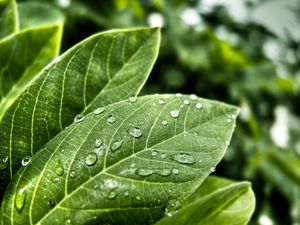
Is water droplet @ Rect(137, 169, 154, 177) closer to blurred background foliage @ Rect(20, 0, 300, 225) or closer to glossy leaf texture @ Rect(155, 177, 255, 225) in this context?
glossy leaf texture @ Rect(155, 177, 255, 225)

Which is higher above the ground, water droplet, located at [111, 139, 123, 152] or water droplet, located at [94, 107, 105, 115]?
water droplet, located at [94, 107, 105, 115]

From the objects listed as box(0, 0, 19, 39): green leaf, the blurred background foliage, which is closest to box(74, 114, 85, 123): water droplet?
box(0, 0, 19, 39): green leaf

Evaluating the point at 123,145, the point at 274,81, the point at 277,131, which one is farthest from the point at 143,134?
the point at 277,131

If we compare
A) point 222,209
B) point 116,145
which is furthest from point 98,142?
point 222,209

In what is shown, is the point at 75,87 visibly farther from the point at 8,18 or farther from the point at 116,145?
the point at 8,18

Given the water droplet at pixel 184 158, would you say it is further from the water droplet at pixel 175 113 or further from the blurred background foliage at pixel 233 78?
the blurred background foliage at pixel 233 78

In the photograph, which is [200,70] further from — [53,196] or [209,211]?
[53,196]

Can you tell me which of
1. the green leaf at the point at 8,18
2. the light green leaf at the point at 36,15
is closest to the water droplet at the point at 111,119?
the green leaf at the point at 8,18
